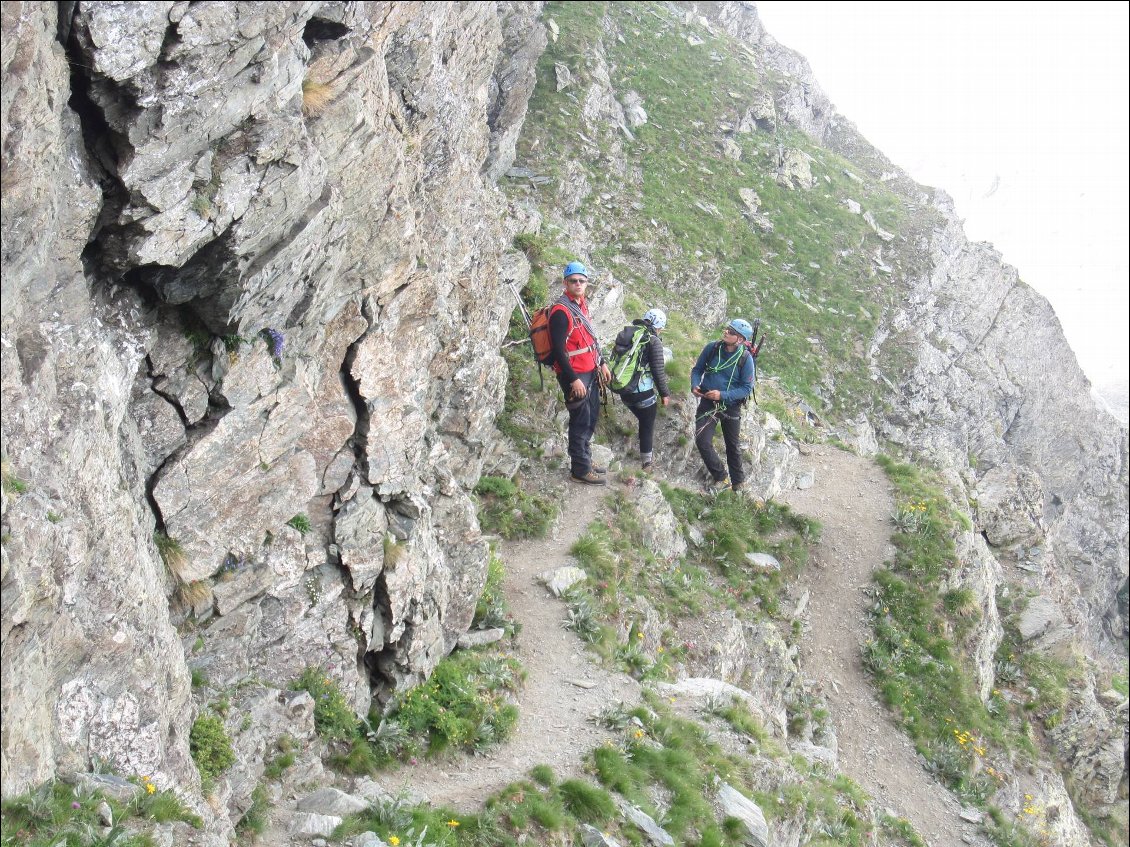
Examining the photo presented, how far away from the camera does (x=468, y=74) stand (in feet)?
62.7

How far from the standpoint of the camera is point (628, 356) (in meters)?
16.9

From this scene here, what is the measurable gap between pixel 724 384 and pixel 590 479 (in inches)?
149

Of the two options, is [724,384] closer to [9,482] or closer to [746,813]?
[746,813]

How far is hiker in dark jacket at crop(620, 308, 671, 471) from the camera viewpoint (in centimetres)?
1664

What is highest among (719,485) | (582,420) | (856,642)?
(719,485)

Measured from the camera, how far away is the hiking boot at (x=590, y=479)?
59.4 ft

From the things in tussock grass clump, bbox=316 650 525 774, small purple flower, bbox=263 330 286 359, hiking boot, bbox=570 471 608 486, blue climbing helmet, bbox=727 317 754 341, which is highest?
blue climbing helmet, bbox=727 317 754 341

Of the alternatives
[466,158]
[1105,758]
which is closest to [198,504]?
[466,158]

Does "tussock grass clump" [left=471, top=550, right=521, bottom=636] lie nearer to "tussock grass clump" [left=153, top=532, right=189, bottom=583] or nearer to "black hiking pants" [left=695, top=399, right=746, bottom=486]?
"tussock grass clump" [left=153, top=532, right=189, bottom=583]

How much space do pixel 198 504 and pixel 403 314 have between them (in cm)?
463

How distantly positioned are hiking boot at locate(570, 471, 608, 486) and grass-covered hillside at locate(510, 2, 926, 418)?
1455 cm

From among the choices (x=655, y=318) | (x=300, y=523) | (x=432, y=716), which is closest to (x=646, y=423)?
(x=655, y=318)

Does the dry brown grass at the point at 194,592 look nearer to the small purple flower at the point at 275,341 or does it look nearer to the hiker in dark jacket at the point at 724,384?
the small purple flower at the point at 275,341

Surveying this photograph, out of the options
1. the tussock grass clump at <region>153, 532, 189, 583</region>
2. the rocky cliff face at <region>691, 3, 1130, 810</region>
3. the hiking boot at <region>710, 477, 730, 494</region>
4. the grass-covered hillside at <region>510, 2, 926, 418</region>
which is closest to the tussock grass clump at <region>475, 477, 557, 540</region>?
the hiking boot at <region>710, 477, 730, 494</region>
